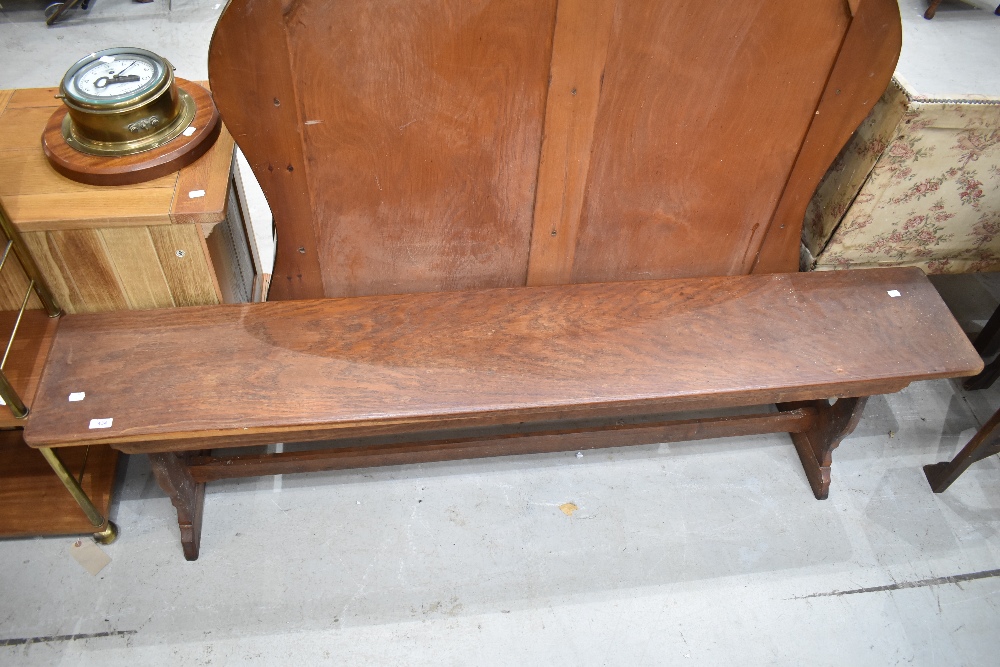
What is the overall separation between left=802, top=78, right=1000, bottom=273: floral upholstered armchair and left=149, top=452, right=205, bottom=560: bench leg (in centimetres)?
206

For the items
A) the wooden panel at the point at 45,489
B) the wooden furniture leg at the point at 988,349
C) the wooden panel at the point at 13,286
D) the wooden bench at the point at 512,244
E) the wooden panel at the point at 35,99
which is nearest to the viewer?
the wooden bench at the point at 512,244

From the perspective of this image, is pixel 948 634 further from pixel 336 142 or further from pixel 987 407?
pixel 336 142

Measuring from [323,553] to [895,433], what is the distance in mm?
1996

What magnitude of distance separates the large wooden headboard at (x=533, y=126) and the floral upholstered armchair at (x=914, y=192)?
0.21 m

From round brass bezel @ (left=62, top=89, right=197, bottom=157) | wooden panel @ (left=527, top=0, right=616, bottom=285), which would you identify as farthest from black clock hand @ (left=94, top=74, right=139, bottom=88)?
wooden panel @ (left=527, top=0, right=616, bottom=285)

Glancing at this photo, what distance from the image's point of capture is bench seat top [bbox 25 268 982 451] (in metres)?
1.90

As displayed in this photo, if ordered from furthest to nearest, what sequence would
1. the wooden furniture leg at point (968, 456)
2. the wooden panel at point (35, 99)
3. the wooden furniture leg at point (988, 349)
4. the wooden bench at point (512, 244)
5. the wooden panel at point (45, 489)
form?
1. the wooden furniture leg at point (988, 349)
2. the wooden furniture leg at point (968, 456)
3. the wooden panel at point (45, 489)
4. the wooden panel at point (35, 99)
5. the wooden bench at point (512, 244)

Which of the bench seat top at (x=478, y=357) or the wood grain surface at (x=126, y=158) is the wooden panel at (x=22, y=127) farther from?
the bench seat top at (x=478, y=357)

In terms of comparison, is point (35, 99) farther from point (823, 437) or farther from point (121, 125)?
point (823, 437)

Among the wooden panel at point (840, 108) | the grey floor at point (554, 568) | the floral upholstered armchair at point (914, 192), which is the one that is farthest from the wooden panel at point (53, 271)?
the floral upholstered armchair at point (914, 192)

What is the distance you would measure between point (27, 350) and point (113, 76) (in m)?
0.76

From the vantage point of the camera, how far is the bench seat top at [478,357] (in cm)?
190

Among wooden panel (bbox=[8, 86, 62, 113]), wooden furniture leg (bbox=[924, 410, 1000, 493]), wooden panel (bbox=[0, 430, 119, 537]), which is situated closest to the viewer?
wooden panel (bbox=[8, 86, 62, 113])

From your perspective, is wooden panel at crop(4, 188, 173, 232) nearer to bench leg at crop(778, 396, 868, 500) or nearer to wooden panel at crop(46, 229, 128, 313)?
wooden panel at crop(46, 229, 128, 313)
